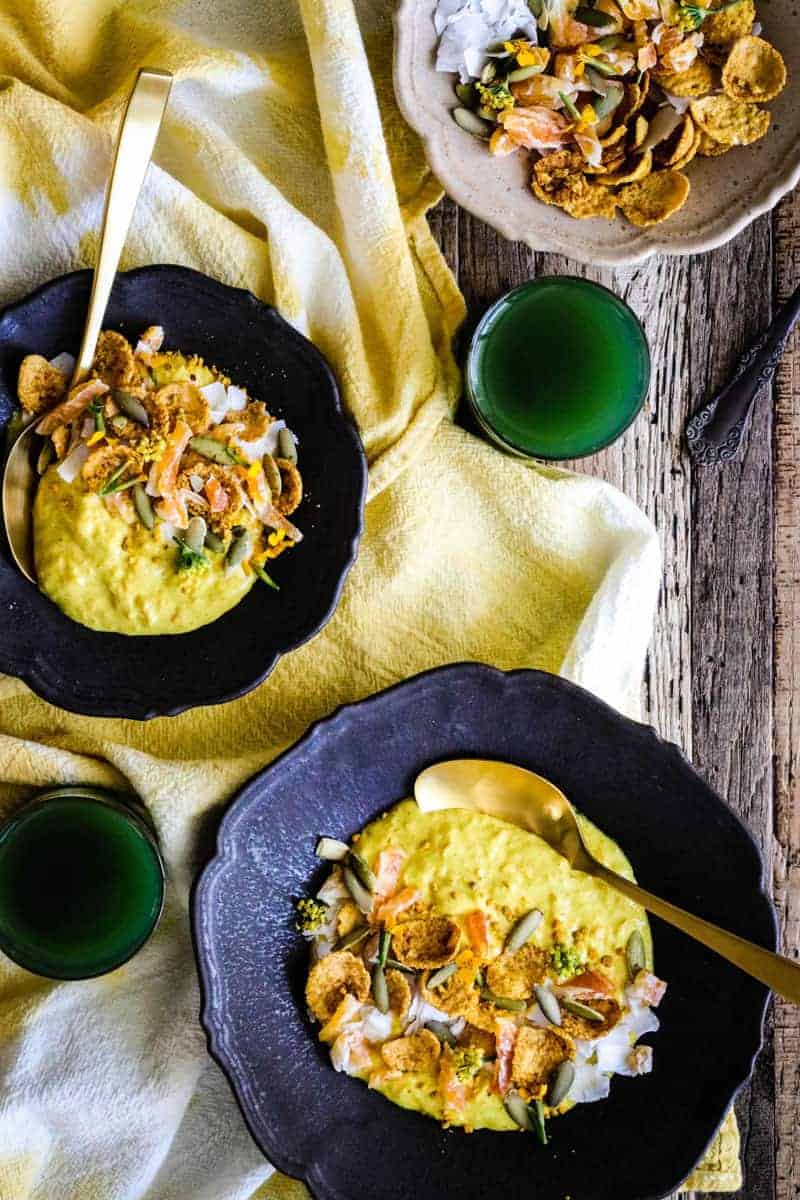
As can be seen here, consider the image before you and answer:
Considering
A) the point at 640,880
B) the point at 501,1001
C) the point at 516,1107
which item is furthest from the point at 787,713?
the point at 516,1107

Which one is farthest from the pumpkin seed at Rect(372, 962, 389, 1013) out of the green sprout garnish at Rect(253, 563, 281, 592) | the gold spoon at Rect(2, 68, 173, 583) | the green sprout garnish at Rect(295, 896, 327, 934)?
the gold spoon at Rect(2, 68, 173, 583)

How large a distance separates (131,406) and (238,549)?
0.35 metres

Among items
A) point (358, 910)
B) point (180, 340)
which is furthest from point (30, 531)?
point (358, 910)

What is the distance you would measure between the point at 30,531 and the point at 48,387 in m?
0.29

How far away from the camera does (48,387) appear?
238 centimetres

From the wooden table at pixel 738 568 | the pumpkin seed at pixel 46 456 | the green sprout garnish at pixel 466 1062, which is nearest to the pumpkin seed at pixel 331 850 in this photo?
the green sprout garnish at pixel 466 1062

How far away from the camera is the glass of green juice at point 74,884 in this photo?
95.3 inches

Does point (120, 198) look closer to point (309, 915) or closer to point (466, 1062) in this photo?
point (309, 915)

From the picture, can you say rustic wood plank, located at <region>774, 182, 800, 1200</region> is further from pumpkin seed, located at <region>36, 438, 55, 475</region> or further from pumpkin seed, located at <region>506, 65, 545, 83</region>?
pumpkin seed, located at <region>36, 438, 55, 475</region>

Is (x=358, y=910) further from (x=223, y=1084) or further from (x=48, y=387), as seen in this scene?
(x=48, y=387)

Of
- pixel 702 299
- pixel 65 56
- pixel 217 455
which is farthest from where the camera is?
pixel 702 299

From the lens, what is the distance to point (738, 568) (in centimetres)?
281

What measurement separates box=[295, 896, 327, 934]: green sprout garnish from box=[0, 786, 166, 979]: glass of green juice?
28 centimetres

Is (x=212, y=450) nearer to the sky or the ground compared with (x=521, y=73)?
nearer to the ground
